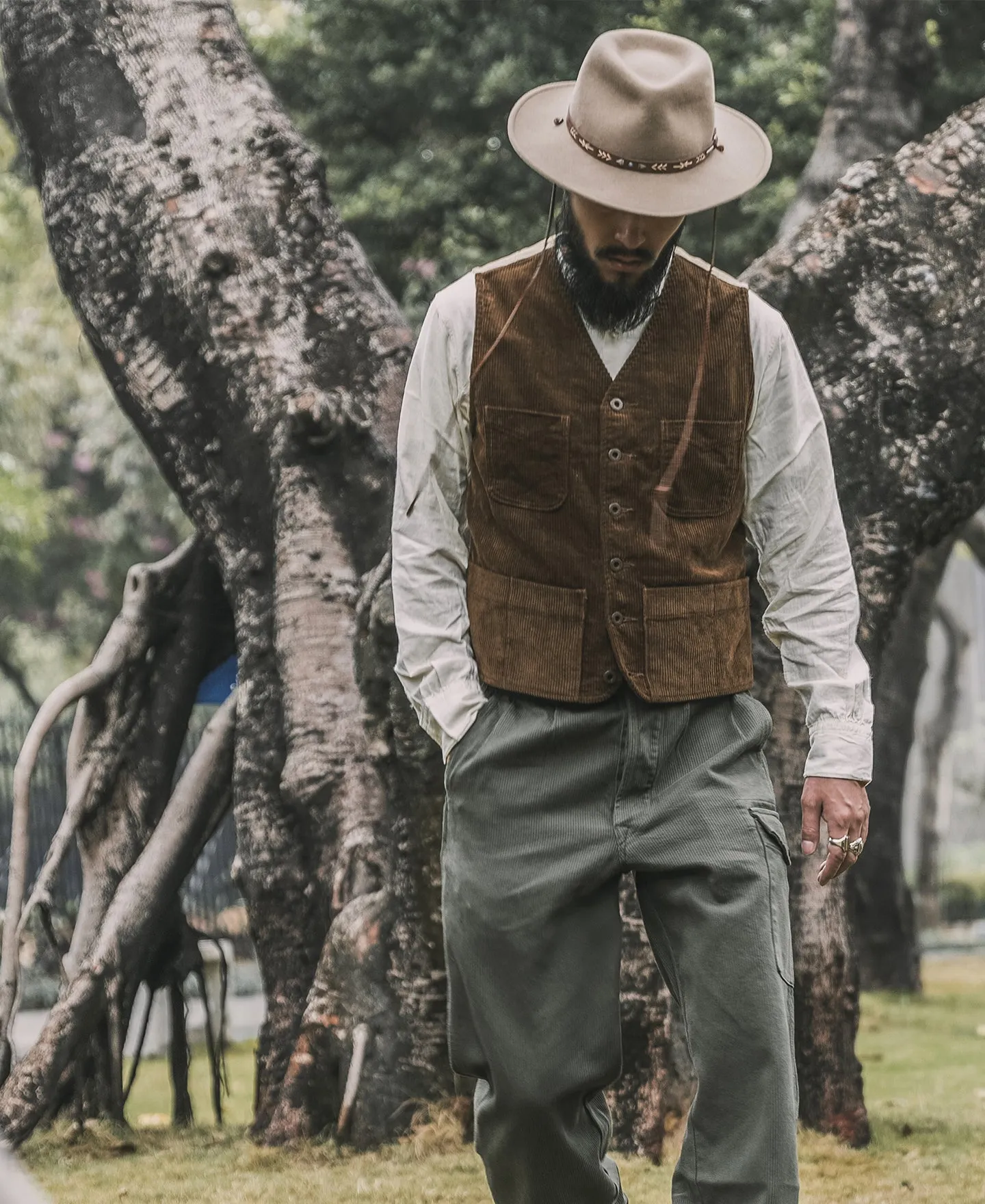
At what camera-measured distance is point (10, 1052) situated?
17.4ft

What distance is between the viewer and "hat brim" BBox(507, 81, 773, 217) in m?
2.85

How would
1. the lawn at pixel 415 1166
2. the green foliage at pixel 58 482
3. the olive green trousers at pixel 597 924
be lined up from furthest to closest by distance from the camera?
the green foliage at pixel 58 482, the lawn at pixel 415 1166, the olive green trousers at pixel 597 924

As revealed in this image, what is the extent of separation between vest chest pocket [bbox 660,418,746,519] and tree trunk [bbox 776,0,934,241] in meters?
4.18

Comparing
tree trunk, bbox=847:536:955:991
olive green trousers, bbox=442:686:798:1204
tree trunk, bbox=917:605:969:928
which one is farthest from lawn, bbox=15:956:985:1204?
tree trunk, bbox=917:605:969:928

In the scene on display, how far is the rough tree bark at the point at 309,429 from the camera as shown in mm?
4684

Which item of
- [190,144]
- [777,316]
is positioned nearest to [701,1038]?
[777,316]

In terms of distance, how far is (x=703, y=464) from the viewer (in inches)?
116

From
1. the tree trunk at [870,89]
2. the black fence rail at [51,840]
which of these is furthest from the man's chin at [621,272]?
the black fence rail at [51,840]

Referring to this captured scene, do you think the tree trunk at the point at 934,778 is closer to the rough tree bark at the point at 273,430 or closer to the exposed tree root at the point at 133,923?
the exposed tree root at the point at 133,923

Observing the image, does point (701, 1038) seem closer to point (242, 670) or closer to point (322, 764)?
point (322, 764)

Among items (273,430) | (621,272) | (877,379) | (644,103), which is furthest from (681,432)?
(273,430)

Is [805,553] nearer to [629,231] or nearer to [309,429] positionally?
[629,231]

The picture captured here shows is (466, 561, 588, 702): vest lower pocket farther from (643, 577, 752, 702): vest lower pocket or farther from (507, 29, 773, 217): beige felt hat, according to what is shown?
(507, 29, 773, 217): beige felt hat

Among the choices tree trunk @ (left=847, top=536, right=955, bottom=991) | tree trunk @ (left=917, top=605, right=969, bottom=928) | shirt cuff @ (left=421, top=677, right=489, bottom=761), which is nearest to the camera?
shirt cuff @ (left=421, top=677, right=489, bottom=761)
